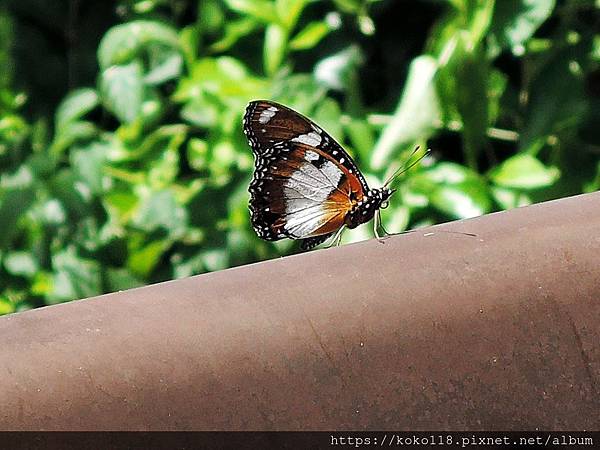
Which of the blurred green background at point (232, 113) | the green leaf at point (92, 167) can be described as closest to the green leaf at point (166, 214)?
the blurred green background at point (232, 113)

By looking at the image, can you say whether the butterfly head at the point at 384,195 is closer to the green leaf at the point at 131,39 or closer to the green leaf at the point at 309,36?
the green leaf at the point at 309,36

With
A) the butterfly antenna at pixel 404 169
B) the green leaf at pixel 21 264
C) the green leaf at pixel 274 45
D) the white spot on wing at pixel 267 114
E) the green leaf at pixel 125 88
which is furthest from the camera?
the green leaf at pixel 21 264

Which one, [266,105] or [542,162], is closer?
[266,105]

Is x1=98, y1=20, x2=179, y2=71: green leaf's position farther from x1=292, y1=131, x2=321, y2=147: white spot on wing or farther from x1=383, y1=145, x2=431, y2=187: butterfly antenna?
x1=383, y1=145, x2=431, y2=187: butterfly antenna

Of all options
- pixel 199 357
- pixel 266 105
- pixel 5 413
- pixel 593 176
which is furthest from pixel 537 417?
pixel 593 176

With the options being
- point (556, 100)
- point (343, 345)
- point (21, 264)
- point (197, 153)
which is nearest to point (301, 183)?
point (197, 153)

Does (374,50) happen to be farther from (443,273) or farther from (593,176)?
(443,273)
